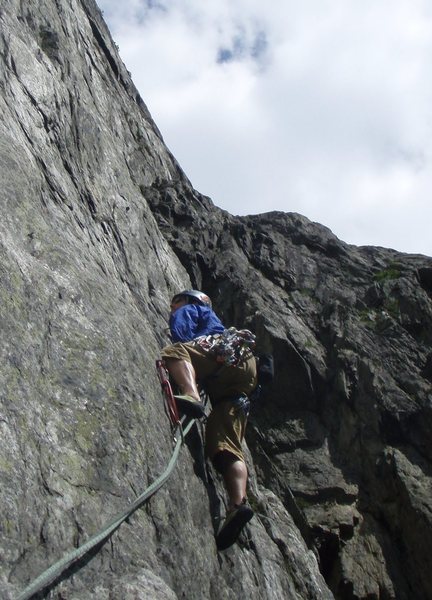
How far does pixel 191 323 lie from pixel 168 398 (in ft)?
6.10

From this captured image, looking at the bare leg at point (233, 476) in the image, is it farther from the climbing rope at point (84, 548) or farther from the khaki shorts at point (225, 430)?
the climbing rope at point (84, 548)

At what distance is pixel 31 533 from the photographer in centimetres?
628

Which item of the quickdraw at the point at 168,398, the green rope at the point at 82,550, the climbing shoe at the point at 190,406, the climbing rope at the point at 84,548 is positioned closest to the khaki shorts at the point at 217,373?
the quickdraw at the point at 168,398

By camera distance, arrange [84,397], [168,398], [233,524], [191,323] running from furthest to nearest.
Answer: [191,323], [168,398], [233,524], [84,397]

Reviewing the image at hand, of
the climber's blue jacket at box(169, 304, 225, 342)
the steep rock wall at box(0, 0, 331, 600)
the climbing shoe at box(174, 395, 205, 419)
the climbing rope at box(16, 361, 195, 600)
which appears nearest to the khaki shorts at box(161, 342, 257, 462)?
the steep rock wall at box(0, 0, 331, 600)

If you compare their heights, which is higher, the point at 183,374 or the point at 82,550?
the point at 183,374

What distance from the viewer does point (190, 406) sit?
920cm

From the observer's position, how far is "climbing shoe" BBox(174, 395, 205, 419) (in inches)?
361

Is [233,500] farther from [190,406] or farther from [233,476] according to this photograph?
[190,406]

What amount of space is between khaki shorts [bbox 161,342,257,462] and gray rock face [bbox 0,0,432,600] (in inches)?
10.6

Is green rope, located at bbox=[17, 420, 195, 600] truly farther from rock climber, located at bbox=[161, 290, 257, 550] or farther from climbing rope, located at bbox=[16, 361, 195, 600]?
rock climber, located at bbox=[161, 290, 257, 550]

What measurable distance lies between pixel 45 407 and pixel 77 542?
4.21ft

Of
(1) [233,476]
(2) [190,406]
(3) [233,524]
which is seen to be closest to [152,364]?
(2) [190,406]

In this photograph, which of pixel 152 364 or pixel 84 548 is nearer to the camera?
pixel 84 548
